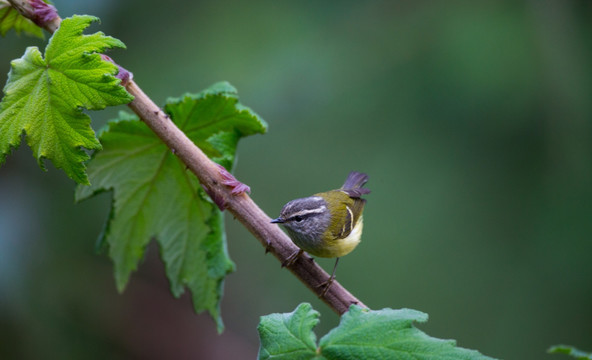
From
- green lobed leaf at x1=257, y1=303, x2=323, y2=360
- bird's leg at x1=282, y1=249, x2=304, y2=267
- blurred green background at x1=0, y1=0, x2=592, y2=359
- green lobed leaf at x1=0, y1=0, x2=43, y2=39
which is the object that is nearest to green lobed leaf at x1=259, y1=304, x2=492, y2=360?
green lobed leaf at x1=257, y1=303, x2=323, y2=360

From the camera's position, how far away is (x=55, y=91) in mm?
1399

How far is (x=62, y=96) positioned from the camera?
4.56 ft

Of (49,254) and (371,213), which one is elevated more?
(371,213)

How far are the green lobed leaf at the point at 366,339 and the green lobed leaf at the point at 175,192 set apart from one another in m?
0.56

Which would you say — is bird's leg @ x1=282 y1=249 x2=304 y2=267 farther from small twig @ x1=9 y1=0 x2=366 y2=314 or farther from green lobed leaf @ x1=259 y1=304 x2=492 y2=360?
green lobed leaf @ x1=259 y1=304 x2=492 y2=360

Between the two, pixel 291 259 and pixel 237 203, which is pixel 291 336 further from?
pixel 237 203

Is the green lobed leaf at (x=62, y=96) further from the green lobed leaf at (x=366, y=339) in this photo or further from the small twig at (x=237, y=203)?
the green lobed leaf at (x=366, y=339)

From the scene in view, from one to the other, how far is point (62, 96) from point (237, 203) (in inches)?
19.2

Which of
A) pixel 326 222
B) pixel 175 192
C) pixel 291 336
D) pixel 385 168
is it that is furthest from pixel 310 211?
pixel 385 168

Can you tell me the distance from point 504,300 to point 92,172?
3379 mm

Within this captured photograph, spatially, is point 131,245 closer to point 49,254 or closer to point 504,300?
point 49,254

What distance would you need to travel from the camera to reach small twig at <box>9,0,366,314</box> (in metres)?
1.39

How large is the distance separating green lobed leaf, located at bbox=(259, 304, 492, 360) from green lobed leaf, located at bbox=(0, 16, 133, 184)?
58 cm

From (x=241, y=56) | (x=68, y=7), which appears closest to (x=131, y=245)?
(x=68, y=7)
